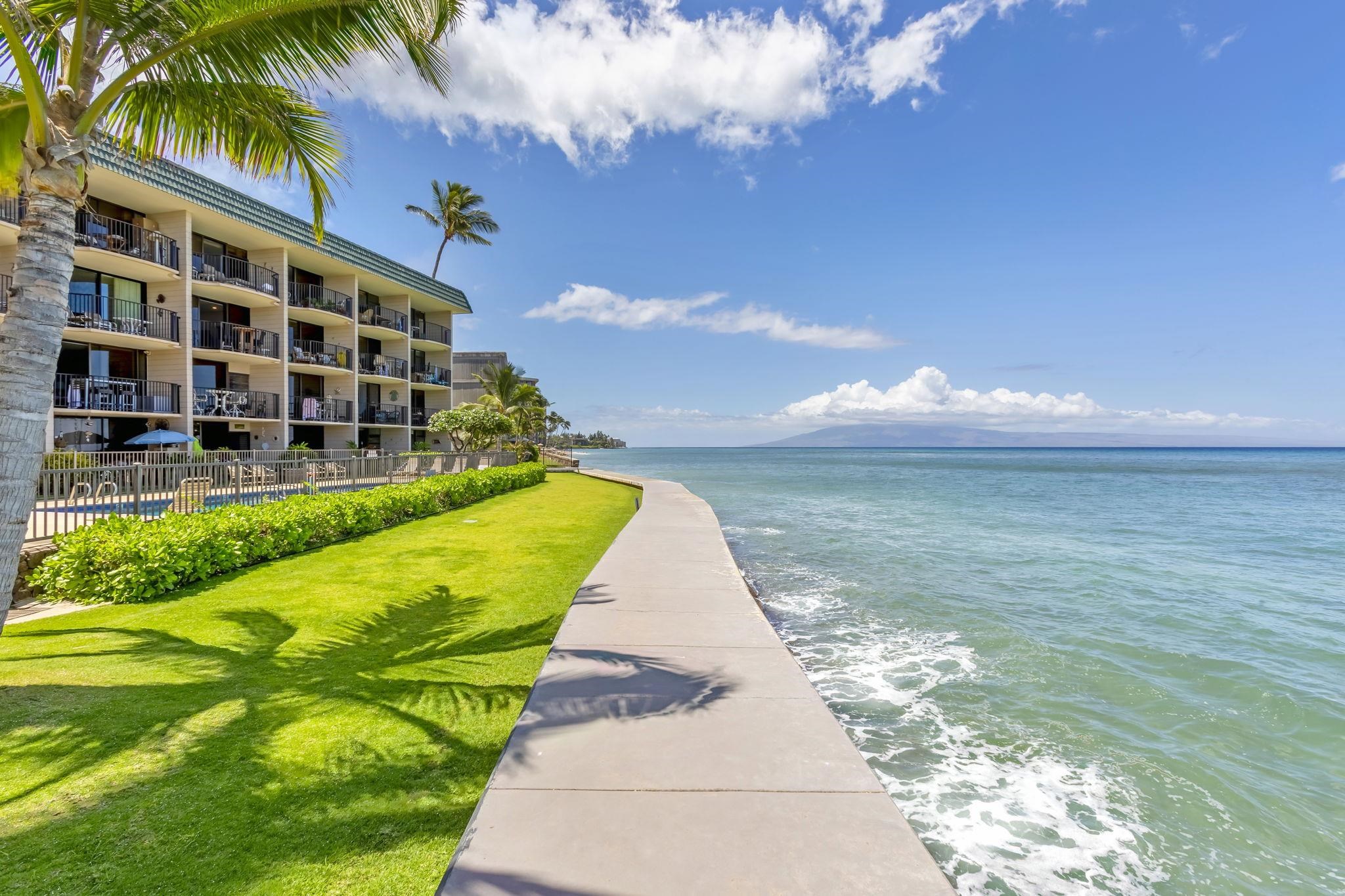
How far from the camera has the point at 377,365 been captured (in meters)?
29.3

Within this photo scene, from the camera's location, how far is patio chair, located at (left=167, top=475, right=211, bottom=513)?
33.7 feet

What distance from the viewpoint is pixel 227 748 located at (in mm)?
3689

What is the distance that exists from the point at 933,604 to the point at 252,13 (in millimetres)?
11057

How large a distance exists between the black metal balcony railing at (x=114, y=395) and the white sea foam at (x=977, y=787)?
21.5 meters

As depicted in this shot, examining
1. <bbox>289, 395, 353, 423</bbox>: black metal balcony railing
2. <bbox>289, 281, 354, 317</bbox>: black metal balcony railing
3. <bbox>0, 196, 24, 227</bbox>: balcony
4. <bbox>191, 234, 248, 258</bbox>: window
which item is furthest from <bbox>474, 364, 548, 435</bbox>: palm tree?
<bbox>0, 196, 24, 227</bbox>: balcony

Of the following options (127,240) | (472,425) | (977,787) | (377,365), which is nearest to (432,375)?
(377,365)

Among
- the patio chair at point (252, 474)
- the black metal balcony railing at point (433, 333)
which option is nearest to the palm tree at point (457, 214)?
the black metal balcony railing at point (433, 333)

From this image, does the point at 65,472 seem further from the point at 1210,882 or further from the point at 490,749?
the point at 1210,882

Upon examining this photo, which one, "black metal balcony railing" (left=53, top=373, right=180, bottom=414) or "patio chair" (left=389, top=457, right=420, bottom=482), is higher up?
"black metal balcony railing" (left=53, top=373, right=180, bottom=414)

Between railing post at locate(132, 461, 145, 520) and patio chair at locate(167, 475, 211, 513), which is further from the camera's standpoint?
patio chair at locate(167, 475, 211, 513)

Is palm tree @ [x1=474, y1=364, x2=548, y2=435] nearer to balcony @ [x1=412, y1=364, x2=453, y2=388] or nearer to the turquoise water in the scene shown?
balcony @ [x1=412, y1=364, x2=453, y2=388]

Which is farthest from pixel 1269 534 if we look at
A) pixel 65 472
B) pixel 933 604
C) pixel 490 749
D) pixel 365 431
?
pixel 365 431

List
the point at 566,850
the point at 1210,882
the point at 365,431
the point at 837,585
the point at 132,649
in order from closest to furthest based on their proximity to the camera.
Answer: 1. the point at 566,850
2. the point at 1210,882
3. the point at 132,649
4. the point at 837,585
5. the point at 365,431

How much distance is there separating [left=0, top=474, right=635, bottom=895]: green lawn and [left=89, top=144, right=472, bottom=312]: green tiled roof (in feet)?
A: 26.1
